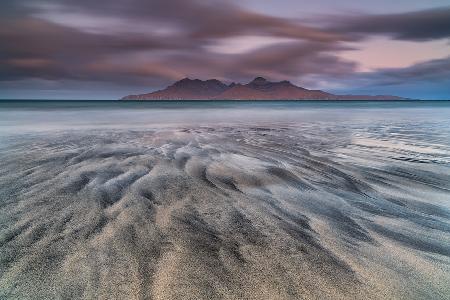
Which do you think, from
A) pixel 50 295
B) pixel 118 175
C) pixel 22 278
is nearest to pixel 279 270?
pixel 50 295

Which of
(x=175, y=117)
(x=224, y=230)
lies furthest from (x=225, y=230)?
(x=175, y=117)

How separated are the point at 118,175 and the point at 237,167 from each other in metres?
2.30

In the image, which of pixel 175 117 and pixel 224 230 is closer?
pixel 224 230

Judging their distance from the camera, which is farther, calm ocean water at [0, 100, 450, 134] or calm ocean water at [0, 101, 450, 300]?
calm ocean water at [0, 100, 450, 134]

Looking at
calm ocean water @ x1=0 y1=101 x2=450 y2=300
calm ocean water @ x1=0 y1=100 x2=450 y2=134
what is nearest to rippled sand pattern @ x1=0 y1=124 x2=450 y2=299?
calm ocean water @ x1=0 y1=101 x2=450 y2=300

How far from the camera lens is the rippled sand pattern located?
8.40 ft

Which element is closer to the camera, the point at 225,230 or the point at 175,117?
the point at 225,230

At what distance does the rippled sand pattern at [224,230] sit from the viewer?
8.40 ft

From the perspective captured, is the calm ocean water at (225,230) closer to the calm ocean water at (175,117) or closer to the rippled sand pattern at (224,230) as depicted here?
the rippled sand pattern at (224,230)

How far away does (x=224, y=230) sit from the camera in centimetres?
362

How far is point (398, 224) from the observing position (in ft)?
12.6

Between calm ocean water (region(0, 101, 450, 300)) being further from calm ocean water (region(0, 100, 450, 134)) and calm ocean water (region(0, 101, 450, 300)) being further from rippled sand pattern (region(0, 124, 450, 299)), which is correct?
calm ocean water (region(0, 100, 450, 134))

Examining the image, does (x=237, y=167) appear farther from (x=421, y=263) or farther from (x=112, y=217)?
(x=421, y=263)

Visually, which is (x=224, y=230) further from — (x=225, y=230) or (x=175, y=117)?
(x=175, y=117)
